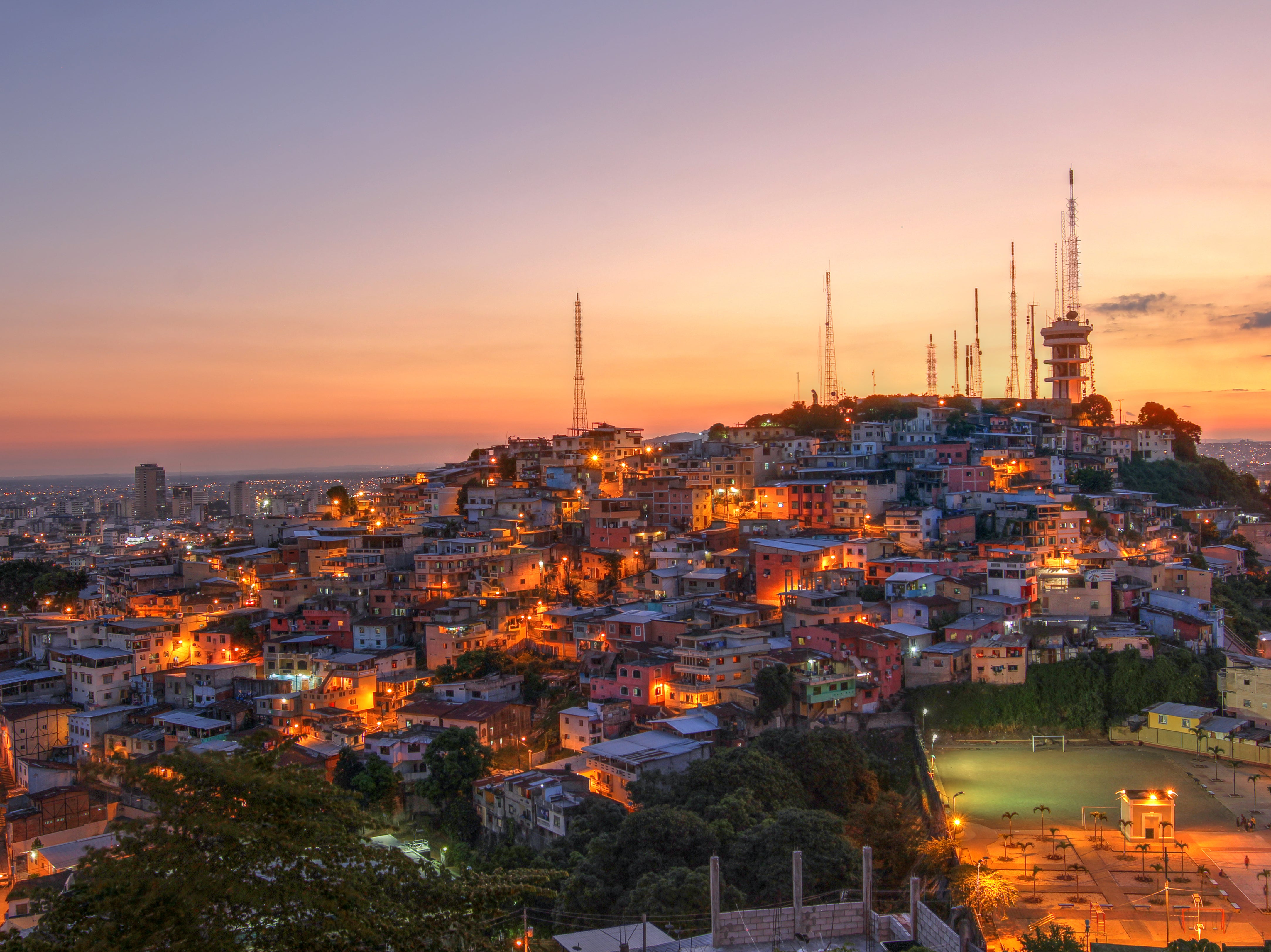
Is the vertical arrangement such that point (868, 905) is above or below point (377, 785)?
above

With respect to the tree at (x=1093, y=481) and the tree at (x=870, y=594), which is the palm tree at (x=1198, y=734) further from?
the tree at (x=1093, y=481)

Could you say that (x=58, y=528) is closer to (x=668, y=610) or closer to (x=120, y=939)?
(x=668, y=610)

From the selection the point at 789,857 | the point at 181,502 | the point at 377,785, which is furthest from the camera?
the point at 181,502

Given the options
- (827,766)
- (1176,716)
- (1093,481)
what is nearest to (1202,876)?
(827,766)

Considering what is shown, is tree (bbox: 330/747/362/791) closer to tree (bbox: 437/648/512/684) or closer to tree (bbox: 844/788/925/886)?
tree (bbox: 437/648/512/684)

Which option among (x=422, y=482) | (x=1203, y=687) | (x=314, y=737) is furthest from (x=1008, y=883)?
(x=422, y=482)

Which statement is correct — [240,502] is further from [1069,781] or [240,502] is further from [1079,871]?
[1079,871]
